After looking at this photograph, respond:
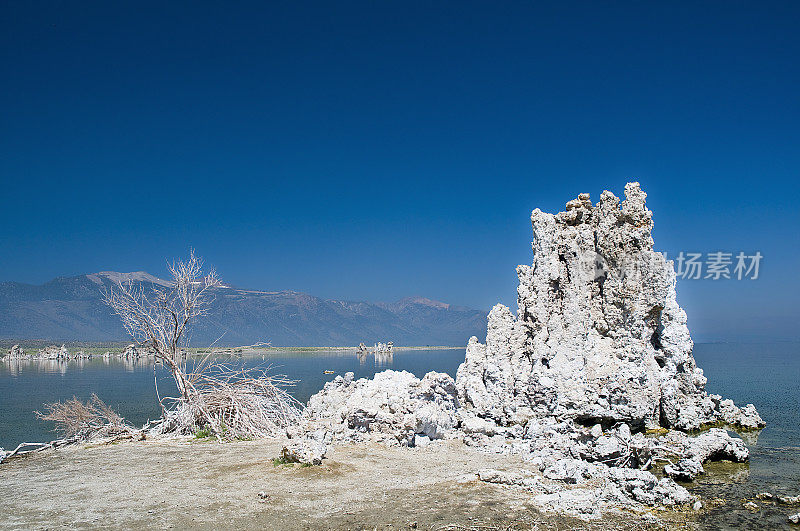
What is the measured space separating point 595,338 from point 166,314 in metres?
13.8

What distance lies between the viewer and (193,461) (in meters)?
13.0

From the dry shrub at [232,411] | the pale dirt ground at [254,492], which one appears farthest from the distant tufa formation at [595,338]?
the dry shrub at [232,411]

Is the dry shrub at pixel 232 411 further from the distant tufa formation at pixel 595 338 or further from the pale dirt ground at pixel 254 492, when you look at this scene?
the distant tufa formation at pixel 595 338

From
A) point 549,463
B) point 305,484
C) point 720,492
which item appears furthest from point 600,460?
point 305,484

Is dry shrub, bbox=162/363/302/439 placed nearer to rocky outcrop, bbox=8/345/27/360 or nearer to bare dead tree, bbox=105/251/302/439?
bare dead tree, bbox=105/251/302/439

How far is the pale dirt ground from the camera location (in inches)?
354

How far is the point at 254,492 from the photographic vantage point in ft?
34.0

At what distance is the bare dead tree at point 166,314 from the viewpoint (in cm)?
1716

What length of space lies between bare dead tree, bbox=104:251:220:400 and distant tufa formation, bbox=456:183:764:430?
33.1ft

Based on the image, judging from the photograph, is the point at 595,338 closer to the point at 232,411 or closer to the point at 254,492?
the point at 232,411

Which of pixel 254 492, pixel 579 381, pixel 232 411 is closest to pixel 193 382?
A: pixel 232 411

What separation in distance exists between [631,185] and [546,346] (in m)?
6.13

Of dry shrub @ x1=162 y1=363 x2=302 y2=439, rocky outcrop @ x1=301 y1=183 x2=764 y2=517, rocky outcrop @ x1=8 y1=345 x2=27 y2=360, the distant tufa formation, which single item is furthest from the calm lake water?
rocky outcrop @ x1=8 y1=345 x2=27 y2=360

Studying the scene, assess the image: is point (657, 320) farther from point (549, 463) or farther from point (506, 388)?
point (549, 463)
